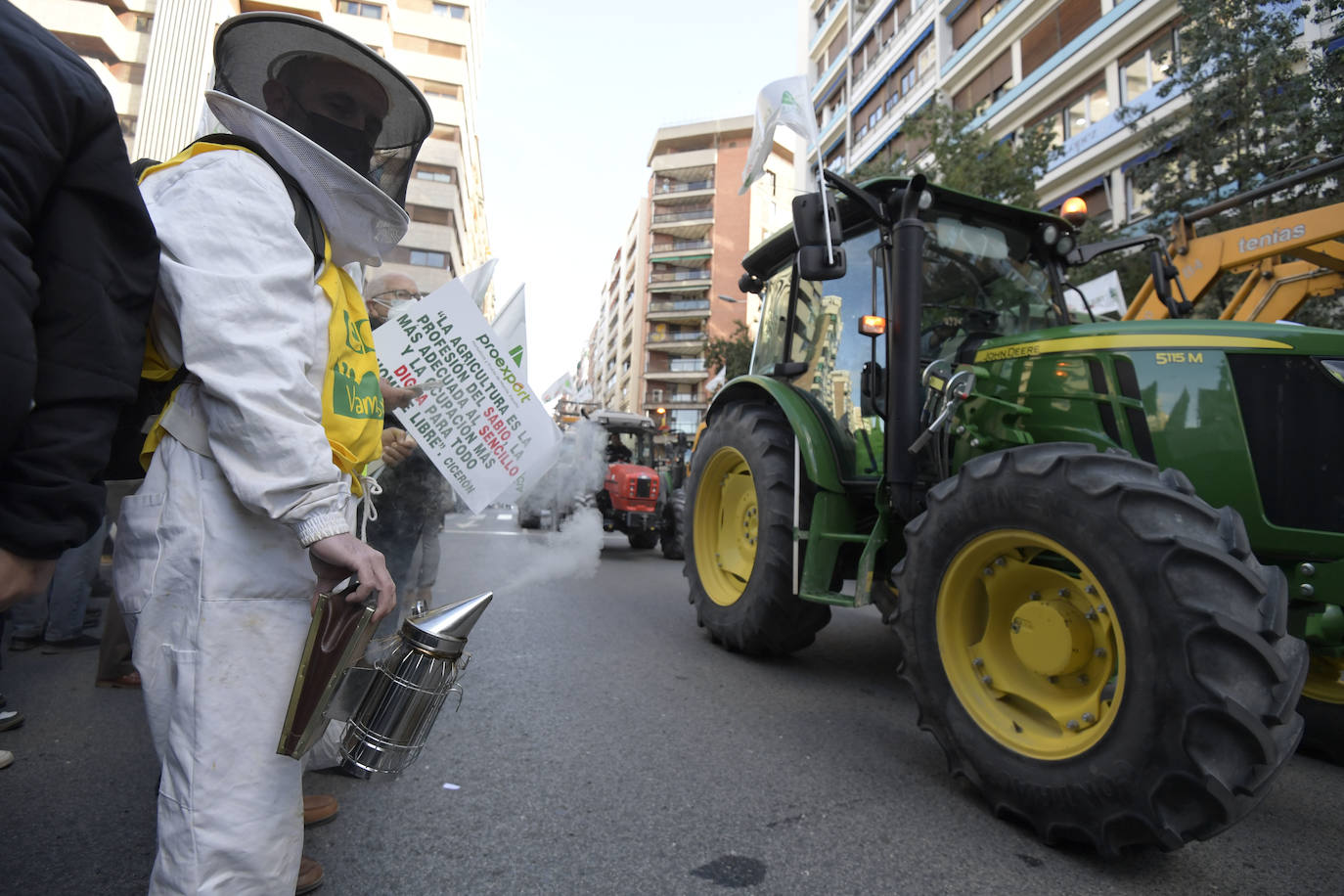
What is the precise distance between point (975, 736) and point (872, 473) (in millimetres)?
1609

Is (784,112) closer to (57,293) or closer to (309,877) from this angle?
(57,293)

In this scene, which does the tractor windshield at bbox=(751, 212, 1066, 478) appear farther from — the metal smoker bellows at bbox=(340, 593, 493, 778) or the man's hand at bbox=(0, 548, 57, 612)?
the man's hand at bbox=(0, 548, 57, 612)

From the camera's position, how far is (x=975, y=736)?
2.41 m

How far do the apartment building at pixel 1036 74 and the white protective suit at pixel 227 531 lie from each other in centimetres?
1345

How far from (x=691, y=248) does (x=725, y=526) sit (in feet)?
189

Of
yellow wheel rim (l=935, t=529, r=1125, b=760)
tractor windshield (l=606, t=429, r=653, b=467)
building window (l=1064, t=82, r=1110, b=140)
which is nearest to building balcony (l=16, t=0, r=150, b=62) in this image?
tractor windshield (l=606, t=429, r=653, b=467)

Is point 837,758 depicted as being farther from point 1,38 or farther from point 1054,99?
point 1054,99

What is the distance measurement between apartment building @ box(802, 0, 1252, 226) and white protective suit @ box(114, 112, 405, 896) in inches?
529

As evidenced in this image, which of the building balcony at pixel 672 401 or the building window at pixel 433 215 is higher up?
the building window at pixel 433 215

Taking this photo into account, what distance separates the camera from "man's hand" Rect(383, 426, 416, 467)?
9.82ft

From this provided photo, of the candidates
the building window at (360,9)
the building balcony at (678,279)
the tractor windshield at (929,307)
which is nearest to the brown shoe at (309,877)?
the tractor windshield at (929,307)

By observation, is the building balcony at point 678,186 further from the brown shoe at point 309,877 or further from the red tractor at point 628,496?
the brown shoe at point 309,877

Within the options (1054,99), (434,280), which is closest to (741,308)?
(434,280)

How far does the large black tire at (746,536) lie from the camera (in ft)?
13.3
